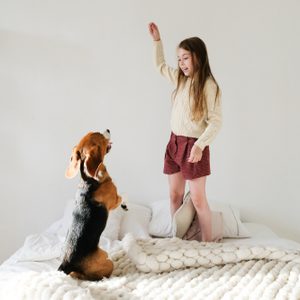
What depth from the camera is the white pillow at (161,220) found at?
1.81 m

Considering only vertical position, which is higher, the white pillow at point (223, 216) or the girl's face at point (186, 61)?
the girl's face at point (186, 61)

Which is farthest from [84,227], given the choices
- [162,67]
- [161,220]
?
[161,220]

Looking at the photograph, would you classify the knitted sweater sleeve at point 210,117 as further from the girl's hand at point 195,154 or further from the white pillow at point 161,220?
the white pillow at point 161,220

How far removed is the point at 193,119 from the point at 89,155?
51cm

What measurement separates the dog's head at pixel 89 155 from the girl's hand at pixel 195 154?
40cm

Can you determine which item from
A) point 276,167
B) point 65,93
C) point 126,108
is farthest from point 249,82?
point 65,93

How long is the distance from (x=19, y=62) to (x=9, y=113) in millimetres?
283

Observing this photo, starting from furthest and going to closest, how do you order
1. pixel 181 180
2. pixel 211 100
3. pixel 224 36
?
pixel 224 36 → pixel 181 180 → pixel 211 100

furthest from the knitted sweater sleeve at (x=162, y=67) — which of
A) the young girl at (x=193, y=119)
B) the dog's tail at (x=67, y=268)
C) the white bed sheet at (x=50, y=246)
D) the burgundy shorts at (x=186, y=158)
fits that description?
the dog's tail at (x=67, y=268)

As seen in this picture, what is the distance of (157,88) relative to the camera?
6.71ft

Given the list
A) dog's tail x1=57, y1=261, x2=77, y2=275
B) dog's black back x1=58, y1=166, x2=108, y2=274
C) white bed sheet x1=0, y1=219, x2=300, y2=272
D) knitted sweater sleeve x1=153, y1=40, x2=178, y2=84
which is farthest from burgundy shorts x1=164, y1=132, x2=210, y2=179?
dog's tail x1=57, y1=261, x2=77, y2=275

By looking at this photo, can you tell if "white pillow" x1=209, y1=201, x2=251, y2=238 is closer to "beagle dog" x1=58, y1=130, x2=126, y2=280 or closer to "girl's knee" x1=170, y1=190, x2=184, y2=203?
"girl's knee" x1=170, y1=190, x2=184, y2=203

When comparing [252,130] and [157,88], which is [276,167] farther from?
[157,88]

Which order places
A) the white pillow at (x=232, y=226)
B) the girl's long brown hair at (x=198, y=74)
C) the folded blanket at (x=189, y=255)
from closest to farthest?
the folded blanket at (x=189, y=255) → the girl's long brown hair at (x=198, y=74) → the white pillow at (x=232, y=226)
